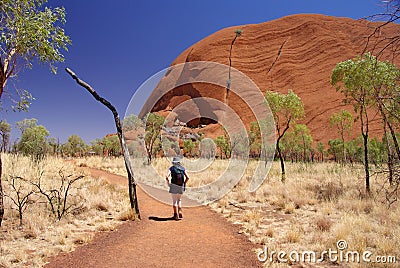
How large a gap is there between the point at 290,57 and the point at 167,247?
261 ft

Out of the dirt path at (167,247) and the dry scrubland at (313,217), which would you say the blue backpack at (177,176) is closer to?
the dirt path at (167,247)

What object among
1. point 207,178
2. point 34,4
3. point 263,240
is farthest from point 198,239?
point 207,178

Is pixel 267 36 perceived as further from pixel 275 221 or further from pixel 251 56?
pixel 275 221

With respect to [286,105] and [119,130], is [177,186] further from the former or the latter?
[286,105]

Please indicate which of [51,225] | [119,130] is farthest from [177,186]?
[51,225]

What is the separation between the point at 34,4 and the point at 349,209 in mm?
11085

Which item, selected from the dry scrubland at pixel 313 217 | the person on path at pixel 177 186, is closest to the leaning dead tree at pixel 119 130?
the person on path at pixel 177 186

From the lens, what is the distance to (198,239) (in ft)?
22.8

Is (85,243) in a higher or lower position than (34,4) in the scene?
lower

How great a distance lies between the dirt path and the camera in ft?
17.6

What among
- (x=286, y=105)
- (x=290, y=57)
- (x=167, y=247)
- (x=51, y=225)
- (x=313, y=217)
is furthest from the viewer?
(x=290, y=57)

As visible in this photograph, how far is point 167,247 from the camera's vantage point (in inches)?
247

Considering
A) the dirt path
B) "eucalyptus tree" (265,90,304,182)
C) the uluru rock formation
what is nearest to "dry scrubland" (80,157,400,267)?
the dirt path

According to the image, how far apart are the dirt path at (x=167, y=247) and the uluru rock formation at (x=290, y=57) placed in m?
55.1
